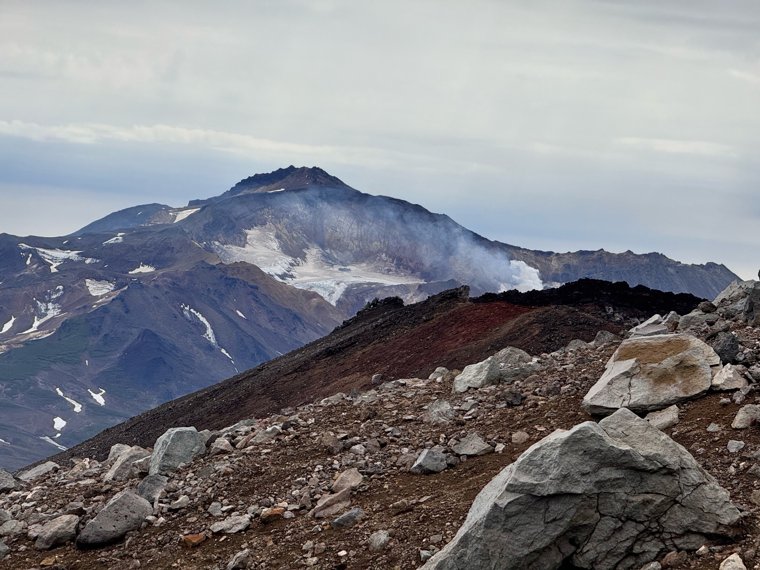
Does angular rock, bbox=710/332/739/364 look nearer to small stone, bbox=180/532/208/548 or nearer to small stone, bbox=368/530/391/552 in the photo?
small stone, bbox=368/530/391/552

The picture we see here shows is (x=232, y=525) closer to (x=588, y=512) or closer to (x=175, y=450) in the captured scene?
(x=175, y=450)

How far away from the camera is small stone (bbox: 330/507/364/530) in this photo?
1317 cm

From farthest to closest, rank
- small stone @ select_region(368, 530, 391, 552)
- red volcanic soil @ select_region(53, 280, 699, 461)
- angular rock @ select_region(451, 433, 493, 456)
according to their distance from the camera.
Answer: red volcanic soil @ select_region(53, 280, 699, 461) < angular rock @ select_region(451, 433, 493, 456) < small stone @ select_region(368, 530, 391, 552)

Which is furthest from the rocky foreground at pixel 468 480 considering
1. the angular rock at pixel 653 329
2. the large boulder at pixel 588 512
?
the angular rock at pixel 653 329

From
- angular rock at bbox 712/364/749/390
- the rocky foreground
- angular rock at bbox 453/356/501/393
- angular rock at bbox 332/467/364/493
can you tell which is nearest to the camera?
the rocky foreground

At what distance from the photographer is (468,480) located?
13828 millimetres

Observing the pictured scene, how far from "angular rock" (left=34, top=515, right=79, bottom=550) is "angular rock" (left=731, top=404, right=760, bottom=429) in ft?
31.0

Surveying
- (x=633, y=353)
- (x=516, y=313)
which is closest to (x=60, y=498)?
(x=633, y=353)

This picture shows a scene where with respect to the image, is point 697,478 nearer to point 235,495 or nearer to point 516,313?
point 235,495

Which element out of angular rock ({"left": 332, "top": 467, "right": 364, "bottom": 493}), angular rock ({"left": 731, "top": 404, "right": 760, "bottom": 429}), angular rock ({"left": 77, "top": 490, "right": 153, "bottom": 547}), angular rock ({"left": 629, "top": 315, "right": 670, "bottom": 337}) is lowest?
angular rock ({"left": 77, "top": 490, "right": 153, "bottom": 547})

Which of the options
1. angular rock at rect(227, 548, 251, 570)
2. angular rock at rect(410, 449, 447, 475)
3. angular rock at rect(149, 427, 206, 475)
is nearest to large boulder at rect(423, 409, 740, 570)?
angular rock at rect(227, 548, 251, 570)

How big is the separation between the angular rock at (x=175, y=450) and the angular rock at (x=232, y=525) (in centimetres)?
309

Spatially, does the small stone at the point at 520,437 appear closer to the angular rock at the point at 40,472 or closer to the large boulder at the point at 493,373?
the large boulder at the point at 493,373

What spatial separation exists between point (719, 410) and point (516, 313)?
33.6 m
